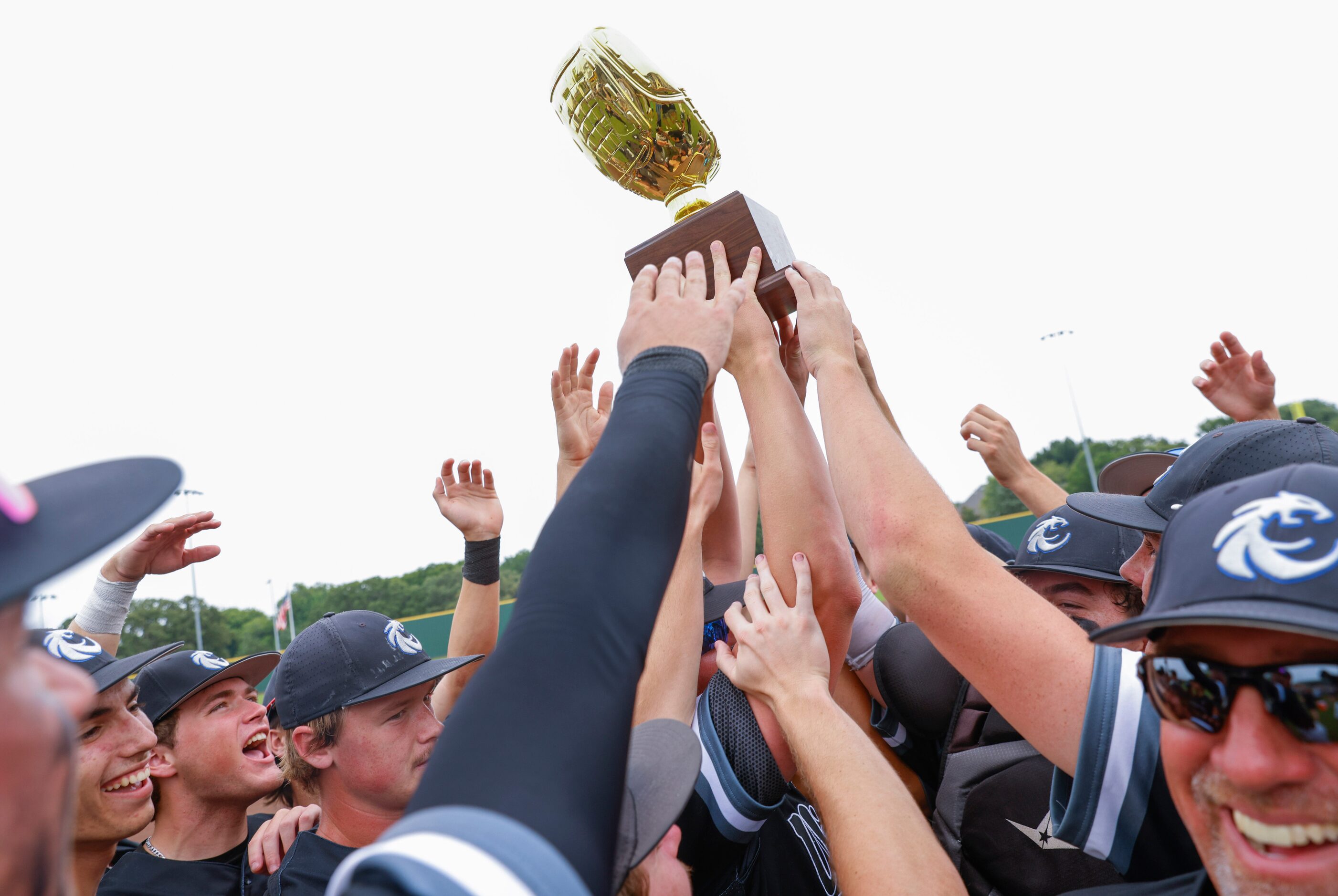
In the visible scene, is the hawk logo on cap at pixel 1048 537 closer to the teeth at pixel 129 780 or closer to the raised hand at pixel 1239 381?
the raised hand at pixel 1239 381

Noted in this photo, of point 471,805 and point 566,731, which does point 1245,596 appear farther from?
point 471,805

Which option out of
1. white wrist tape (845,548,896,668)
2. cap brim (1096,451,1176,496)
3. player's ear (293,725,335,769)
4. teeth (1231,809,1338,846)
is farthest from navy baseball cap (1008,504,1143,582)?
player's ear (293,725,335,769)

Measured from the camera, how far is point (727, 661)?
7.41ft

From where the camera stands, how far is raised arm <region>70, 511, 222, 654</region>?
3717 mm

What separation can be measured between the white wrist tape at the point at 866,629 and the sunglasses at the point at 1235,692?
158 cm

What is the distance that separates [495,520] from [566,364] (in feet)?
3.39

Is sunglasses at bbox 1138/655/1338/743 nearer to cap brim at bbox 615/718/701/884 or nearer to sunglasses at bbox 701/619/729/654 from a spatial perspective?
cap brim at bbox 615/718/701/884

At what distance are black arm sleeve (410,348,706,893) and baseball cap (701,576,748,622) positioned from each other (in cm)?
187

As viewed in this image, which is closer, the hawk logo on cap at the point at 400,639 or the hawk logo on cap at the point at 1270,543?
the hawk logo on cap at the point at 1270,543

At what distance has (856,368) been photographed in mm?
2213

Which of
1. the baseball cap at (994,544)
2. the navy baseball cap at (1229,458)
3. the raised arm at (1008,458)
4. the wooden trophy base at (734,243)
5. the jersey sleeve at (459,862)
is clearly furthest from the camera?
the baseball cap at (994,544)

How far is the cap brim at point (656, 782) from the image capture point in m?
1.36

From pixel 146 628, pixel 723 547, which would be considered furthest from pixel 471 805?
pixel 146 628

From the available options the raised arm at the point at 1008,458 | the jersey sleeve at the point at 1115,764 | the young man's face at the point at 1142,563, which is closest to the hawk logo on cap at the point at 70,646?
the jersey sleeve at the point at 1115,764
